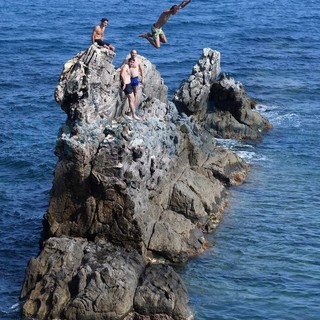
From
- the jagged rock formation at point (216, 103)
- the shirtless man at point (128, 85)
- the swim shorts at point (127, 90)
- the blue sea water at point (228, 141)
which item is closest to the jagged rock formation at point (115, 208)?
the shirtless man at point (128, 85)

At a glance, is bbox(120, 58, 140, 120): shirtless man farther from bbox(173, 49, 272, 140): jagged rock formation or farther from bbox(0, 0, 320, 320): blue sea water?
bbox(173, 49, 272, 140): jagged rock formation

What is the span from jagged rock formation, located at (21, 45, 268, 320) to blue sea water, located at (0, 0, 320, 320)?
1375 millimetres

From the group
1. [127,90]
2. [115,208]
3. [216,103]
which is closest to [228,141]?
[216,103]

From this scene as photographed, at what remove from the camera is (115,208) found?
35.9m

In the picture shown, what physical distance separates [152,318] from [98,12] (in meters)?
68.4

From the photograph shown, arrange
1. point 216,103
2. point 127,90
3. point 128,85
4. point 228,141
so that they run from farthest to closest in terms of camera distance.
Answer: point 216,103 < point 228,141 < point 128,85 < point 127,90

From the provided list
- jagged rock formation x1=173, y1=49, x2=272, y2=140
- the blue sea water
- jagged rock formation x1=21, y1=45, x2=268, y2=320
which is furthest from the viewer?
jagged rock formation x1=173, y1=49, x2=272, y2=140

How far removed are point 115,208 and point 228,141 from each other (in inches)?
749

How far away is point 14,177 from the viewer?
4756 cm

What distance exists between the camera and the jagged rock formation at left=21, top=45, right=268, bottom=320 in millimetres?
32375

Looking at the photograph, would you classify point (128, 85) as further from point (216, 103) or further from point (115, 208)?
point (216, 103)

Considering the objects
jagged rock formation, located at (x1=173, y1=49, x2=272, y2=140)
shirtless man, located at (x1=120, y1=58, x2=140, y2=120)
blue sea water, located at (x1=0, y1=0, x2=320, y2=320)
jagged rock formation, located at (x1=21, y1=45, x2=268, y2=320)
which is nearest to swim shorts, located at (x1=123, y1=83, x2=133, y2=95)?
shirtless man, located at (x1=120, y1=58, x2=140, y2=120)

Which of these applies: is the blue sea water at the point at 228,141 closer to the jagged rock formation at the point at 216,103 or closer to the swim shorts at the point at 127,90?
the jagged rock formation at the point at 216,103

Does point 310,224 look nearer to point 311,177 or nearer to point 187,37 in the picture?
point 311,177
